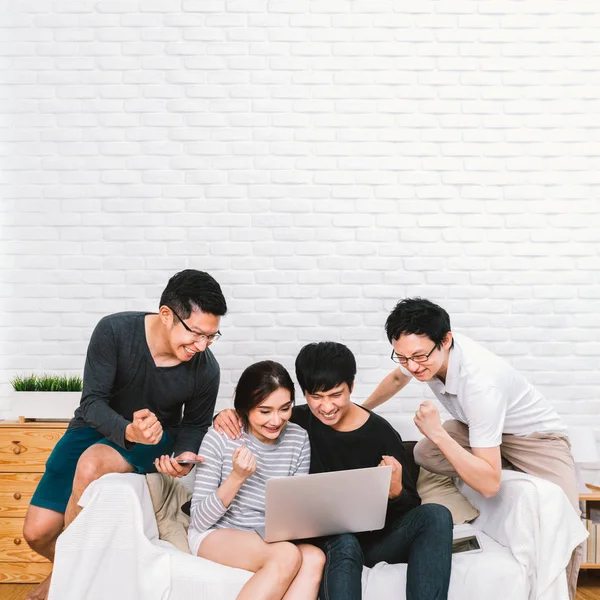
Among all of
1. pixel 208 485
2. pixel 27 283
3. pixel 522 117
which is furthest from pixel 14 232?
pixel 522 117

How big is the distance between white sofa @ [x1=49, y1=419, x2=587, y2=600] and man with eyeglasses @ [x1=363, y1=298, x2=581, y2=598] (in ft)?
0.52

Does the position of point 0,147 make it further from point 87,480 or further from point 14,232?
point 87,480

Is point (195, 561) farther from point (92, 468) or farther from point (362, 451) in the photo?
point (362, 451)

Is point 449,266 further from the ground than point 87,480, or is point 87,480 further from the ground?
point 449,266

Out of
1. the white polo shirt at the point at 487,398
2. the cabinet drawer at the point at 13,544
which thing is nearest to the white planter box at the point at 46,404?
the cabinet drawer at the point at 13,544

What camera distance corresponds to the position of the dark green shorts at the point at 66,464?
2.32 m

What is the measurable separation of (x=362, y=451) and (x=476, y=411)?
Answer: 382 mm

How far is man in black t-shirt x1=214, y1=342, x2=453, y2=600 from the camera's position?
6.32 ft

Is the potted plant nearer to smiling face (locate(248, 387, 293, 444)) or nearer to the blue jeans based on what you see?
smiling face (locate(248, 387, 293, 444))

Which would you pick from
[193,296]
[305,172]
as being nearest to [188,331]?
[193,296]

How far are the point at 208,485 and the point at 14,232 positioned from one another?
1.76 m

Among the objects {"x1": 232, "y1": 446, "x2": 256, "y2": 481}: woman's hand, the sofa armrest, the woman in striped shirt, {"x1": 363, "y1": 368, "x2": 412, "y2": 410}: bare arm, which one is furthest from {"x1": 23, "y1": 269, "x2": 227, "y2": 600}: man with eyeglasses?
the sofa armrest

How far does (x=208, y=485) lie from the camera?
211cm

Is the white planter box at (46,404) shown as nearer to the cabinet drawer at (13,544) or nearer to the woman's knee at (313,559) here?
the cabinet drawer at (13,544)
